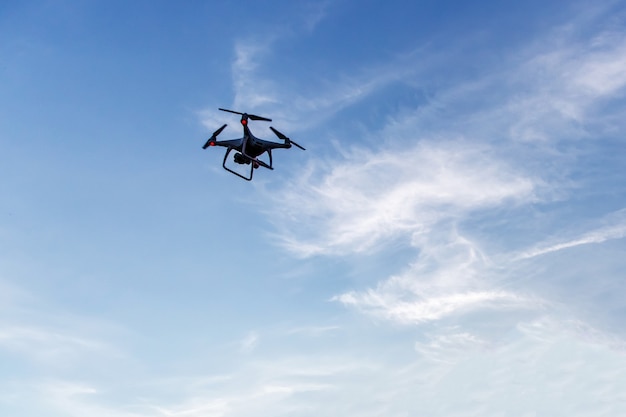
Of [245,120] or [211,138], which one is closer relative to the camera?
[245,120]

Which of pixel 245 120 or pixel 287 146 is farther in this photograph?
pixel 287 146
